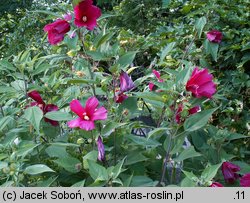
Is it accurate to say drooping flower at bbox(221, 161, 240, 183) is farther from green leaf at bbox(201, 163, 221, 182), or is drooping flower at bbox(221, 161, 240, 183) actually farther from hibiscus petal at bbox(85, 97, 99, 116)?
hibiscus petal at bbox(85, 97, 99, 116)

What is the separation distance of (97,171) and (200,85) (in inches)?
14.0

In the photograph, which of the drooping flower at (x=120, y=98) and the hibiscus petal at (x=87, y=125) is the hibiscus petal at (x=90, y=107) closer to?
the hibiscus petal at (x=87, y=125)

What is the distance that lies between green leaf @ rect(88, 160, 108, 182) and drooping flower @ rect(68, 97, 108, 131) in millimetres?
95

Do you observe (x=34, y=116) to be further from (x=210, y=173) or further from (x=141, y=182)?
(x=210, y=173)

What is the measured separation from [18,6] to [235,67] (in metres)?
4.76

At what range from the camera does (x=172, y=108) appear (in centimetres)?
125

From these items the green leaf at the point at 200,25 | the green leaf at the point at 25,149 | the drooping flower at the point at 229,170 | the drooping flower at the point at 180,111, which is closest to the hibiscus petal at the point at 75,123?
the green leaf at the point at 25,149

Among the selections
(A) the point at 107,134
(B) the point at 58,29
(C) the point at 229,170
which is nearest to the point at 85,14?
(B) the point at 58,29

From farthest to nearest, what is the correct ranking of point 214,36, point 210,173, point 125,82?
point 214,36 → point 125,82 → point 210,173

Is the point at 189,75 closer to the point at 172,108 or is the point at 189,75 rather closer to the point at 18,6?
the point at 172,108

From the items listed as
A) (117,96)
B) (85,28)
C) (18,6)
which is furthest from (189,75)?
(18,6)

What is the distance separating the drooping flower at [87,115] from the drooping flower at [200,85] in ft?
0.78

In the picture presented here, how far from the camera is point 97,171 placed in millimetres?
1120

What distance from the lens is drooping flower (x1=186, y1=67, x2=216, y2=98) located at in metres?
1.22
